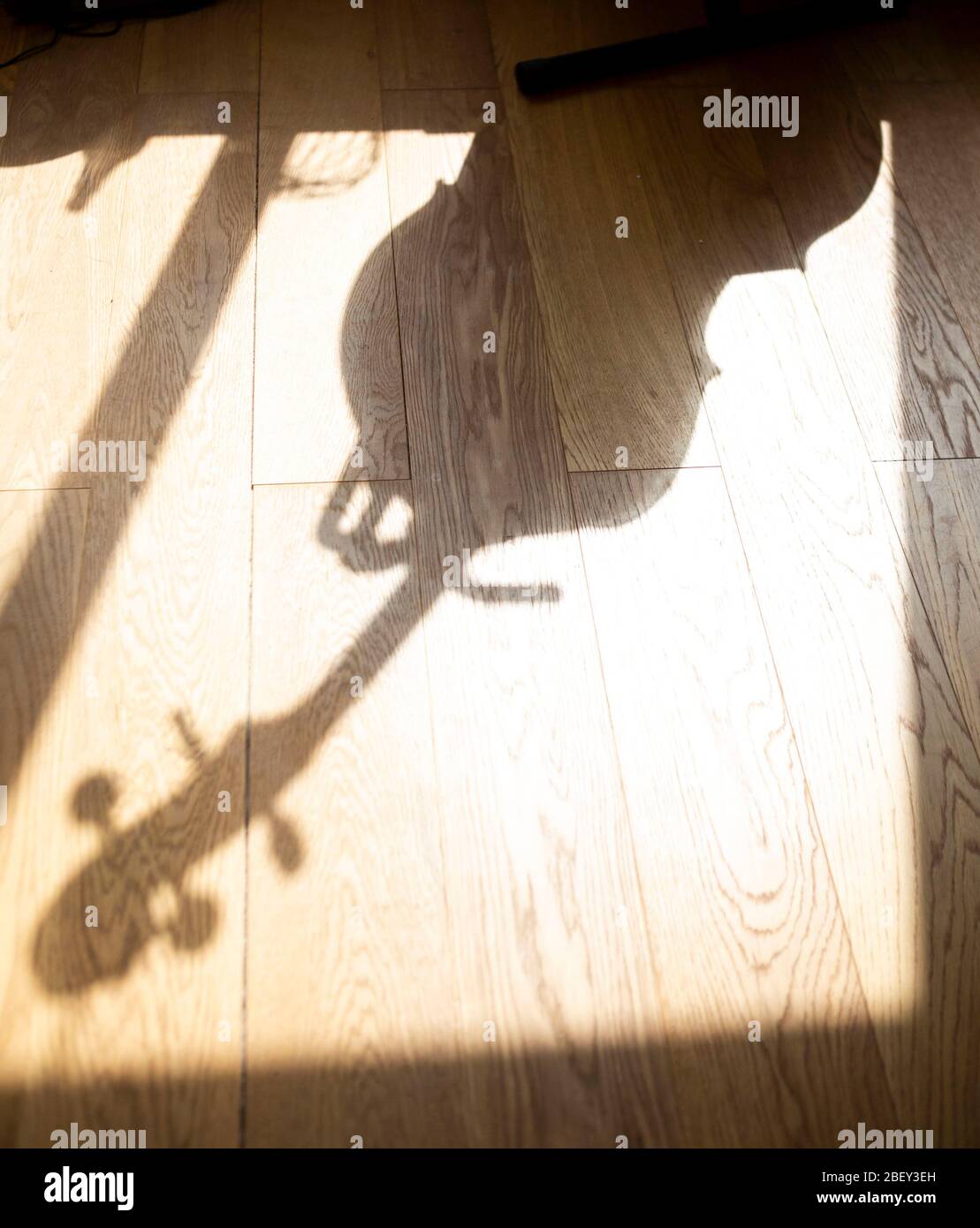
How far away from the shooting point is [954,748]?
1381 millimetres

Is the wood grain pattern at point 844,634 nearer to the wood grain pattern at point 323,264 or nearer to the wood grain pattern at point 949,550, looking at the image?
the wood grain pattern at point 949,550

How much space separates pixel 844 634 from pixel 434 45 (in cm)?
147

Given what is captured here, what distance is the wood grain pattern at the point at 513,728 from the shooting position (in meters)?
1.15

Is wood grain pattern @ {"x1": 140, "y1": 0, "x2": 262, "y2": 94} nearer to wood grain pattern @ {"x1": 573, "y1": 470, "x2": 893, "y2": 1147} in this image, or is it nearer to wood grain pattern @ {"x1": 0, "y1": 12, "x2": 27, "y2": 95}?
wood grain pattern @ {"x1": 0, "y1": 12, "x2": 27, "y2": 95}

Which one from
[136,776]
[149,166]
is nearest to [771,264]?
[149,166]

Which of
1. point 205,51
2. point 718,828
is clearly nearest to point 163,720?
point 718,828

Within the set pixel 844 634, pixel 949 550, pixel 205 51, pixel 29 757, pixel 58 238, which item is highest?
pixel 205 51

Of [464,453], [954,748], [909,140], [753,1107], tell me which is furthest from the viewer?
[909,140]

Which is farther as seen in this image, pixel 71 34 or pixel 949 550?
pixel 71 34

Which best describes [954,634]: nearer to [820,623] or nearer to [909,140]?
[820,623]

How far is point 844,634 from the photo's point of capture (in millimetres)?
1467

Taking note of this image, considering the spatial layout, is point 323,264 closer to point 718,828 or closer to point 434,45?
point 434,45

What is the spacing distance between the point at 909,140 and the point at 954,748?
4.20 feet

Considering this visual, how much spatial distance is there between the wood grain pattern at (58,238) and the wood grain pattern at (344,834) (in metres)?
0.34
